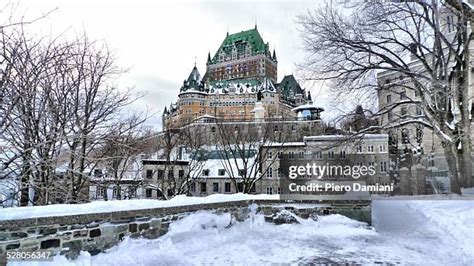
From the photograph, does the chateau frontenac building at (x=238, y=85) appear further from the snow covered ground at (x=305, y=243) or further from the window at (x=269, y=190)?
the snow covered ground at (x=305, y=243)

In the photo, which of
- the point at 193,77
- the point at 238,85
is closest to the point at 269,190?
the point at 193,77

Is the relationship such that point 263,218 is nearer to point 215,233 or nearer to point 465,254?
point 215,233

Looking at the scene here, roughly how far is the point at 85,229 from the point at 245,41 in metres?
115

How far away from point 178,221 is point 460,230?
508 centimetres

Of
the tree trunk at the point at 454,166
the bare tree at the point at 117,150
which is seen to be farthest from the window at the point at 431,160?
the bare tree at the point at 117,150

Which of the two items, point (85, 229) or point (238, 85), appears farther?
point (238, 85)

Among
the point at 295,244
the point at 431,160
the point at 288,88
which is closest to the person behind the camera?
the point at 295,244

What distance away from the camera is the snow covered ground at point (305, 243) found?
4.84 meters

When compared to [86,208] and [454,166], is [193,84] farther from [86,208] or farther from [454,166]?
[86,208]

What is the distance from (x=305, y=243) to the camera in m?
6.13

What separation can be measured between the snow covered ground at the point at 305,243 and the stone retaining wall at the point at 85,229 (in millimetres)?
114

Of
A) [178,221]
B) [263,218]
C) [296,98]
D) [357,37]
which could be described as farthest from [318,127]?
[296,98]

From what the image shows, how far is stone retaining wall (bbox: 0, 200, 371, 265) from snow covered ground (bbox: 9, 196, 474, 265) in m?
0.11

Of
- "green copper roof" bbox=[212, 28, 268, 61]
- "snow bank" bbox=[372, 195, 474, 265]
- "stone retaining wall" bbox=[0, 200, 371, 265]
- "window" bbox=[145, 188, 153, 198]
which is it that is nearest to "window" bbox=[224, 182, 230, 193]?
"window" bbox=[145, 188, 153, 198]
